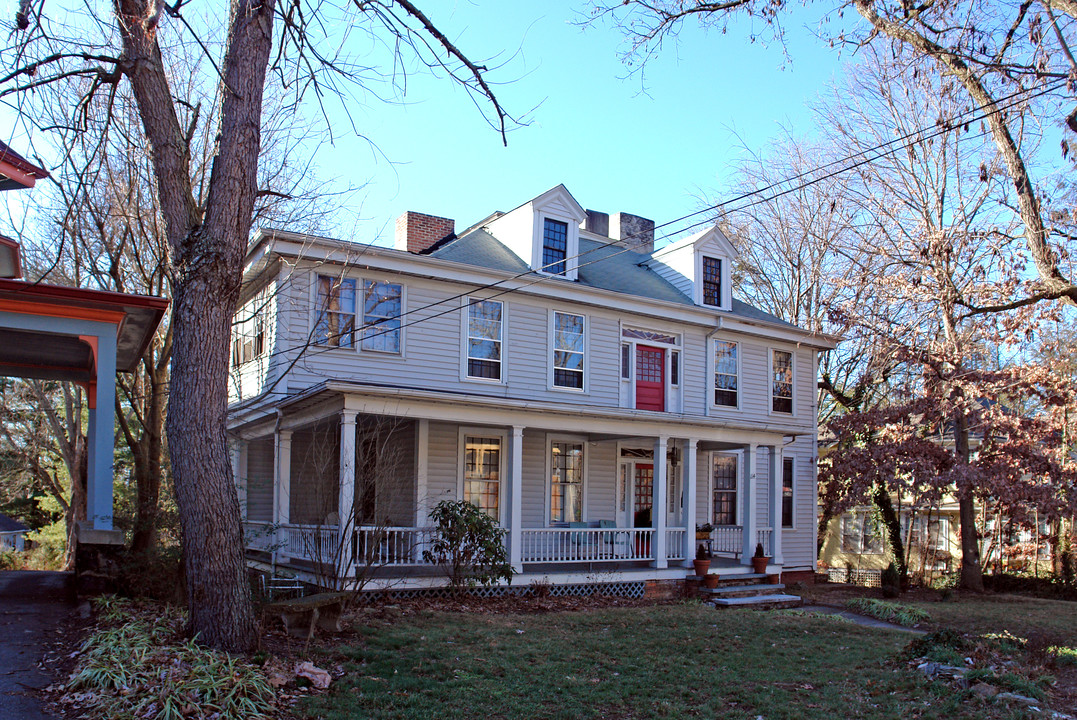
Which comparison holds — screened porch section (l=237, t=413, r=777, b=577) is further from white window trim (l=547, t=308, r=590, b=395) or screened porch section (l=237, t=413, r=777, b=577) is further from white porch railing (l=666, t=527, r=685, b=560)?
white window trim (l=547, t=308, r=590, b=395)

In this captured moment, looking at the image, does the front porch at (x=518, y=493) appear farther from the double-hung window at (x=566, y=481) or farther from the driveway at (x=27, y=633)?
the driveway at (x=27, y=633)

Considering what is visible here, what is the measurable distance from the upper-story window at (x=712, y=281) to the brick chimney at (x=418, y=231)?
637 centimetres

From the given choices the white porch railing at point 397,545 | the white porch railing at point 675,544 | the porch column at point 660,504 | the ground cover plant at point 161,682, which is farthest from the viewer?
the white porch railing at point 675,544

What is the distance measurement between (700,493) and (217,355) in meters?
14.2

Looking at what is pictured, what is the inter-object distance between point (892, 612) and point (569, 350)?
7.74 m

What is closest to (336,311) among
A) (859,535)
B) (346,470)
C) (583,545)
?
(346,470)

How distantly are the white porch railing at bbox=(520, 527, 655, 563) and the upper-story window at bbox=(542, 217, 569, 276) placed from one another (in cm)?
550

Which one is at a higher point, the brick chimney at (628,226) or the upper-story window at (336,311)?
the brick chimney at (628,226)

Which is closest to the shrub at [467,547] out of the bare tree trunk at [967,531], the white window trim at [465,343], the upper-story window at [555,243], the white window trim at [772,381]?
the white window trim at [465,343]

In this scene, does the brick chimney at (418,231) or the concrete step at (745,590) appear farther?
the brick chimney at (418,231)

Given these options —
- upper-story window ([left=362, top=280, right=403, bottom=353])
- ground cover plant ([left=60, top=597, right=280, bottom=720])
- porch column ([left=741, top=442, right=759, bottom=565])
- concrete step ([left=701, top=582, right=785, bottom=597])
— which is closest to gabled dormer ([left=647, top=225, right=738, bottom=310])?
porch column ([left=741, top=442, right=759, bottom=565])

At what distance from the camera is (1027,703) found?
665 centimetres

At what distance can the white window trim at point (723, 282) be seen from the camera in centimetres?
1894

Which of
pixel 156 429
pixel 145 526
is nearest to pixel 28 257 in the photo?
pixel 156 429
